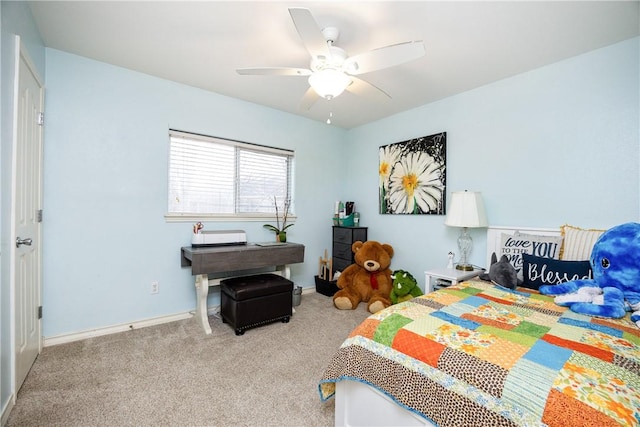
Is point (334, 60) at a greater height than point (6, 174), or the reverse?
point (334, 60)

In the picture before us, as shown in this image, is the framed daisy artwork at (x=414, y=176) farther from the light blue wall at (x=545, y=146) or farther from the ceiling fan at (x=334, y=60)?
the ceiling fan at (x=334, y=60)

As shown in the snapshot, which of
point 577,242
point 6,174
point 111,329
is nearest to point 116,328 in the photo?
point 111,329

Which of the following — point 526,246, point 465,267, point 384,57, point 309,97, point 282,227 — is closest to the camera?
point 384,57

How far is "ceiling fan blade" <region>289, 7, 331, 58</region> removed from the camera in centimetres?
134

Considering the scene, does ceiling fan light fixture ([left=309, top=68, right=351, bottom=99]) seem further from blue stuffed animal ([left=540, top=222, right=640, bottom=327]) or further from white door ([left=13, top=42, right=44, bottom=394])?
blue stuffed animal ([left=540, top=222, right=640, bottom=327])

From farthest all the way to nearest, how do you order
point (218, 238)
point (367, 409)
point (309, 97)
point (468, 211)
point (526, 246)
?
point (218, 238) → point (468, 211) → point (526, 246) → point (309, 97) → point (367, 409)

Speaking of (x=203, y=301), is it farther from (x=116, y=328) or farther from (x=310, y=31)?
(x=310, y=31)

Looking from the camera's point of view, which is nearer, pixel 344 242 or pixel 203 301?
pixel 203 301

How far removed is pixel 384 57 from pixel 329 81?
374 mm

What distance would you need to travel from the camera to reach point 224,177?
3164 millimetres

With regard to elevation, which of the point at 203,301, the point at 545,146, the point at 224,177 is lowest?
the point at 203,301

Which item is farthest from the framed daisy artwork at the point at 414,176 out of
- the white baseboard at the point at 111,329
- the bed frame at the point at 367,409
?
the white baseboard at the point at 111,329

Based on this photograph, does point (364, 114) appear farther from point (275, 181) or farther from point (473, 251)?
point (473, 251)

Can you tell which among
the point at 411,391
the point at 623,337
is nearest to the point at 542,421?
the point at 411,391
